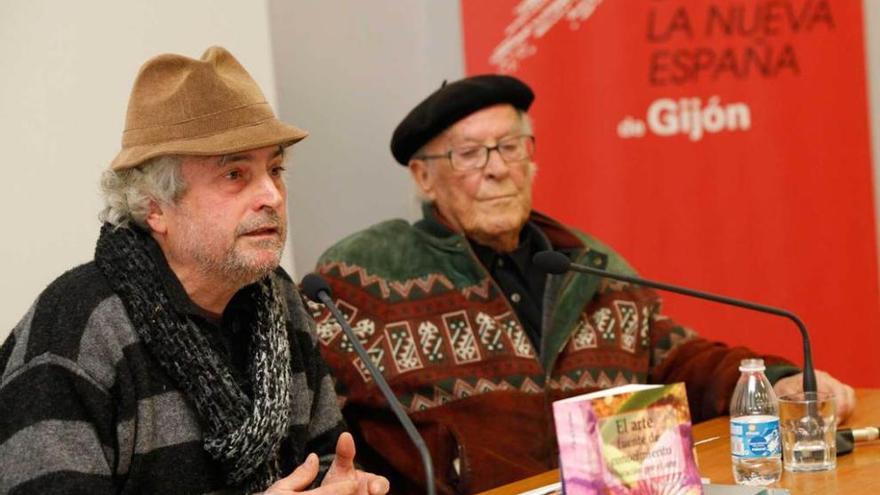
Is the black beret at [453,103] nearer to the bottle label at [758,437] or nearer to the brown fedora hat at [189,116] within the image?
the brown fedora hat at [189,116]

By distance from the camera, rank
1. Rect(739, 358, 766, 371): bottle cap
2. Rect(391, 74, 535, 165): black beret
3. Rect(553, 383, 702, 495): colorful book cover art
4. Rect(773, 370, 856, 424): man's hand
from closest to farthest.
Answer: Rect(553, 383, 702, 495): colorful book cover art, Rect(739, 358, 766, 371): bottle cap, Rect(773, 370, 856, 424): man's hand, Rect(391, 74, 535, 165): black beret

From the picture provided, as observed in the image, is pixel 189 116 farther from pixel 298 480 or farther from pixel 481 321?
pixel 481 321

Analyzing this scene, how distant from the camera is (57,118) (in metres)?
2.65

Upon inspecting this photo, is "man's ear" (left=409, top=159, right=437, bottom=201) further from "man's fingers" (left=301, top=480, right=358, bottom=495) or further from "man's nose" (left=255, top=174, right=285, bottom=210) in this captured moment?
"man's fingers" (left=301, top=480, right=358, bottom=495)

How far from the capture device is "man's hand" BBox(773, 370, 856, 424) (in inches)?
98.7

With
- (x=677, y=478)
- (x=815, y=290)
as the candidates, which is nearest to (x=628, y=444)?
(x=677, y=478)

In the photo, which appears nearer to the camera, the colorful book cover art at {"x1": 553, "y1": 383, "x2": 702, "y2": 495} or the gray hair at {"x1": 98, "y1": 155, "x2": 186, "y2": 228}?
the colorful book cover art at {"x1": 553, "y1": 383, "x2": 702, "y2": 495}

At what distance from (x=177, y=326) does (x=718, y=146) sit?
75.2 inches

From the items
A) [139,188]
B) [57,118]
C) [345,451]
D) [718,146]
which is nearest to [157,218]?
[139,188]

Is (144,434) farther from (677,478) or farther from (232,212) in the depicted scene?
(677,478)

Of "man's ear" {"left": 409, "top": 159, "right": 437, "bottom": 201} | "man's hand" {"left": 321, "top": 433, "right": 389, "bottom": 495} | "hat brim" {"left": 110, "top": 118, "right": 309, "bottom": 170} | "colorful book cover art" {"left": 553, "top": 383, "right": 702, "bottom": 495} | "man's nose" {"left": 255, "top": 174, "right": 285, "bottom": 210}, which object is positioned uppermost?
"hat brim" {"left": 110, "top": 118, "right": 309, "bottom": 170}

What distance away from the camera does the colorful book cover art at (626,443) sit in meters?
1.62

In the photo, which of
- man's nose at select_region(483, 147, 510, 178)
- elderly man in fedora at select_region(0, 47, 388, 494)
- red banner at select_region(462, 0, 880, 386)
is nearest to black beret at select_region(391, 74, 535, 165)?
man's nose at select_region(483, 147, 510, 178)

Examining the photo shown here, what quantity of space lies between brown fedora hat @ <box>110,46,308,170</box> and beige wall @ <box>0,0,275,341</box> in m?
0.60
